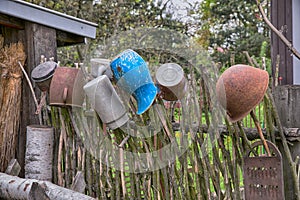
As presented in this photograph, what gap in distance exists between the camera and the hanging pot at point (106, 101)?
1.63 metres

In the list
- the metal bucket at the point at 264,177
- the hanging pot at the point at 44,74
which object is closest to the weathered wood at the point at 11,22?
the hanging pot at the point at 44,74

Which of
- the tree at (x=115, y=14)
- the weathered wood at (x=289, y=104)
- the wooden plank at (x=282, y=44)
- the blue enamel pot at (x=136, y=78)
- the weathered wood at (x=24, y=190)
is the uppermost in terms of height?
the tree at (x=115, y=14)

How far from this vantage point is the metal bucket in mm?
1422

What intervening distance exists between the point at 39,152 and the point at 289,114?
4.22ft

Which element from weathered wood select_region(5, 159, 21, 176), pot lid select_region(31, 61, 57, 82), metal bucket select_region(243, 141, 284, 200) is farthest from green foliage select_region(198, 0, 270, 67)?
metal bucket select_region(243, 141, 284, 200)

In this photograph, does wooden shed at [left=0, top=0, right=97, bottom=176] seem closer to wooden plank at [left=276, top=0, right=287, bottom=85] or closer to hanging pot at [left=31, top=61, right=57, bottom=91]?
hanging pot at [left=31, top=61, right=57, bottom=91]

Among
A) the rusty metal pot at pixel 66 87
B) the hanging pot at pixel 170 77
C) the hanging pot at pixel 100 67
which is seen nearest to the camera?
the hanging pot at pixel 170 77

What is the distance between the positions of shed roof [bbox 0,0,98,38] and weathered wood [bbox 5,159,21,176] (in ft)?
2.55

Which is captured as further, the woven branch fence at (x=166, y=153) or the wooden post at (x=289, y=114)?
the woven branch fence at (x=166, y=153)

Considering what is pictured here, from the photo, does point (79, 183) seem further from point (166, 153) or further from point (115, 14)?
point (115, 14)

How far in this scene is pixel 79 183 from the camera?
216 centimetres

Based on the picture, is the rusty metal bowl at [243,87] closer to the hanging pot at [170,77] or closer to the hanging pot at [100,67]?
the hanging pot at [170,77]

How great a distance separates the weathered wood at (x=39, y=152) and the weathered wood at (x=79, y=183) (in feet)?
0.89

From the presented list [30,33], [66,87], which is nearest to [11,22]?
[30,33]
